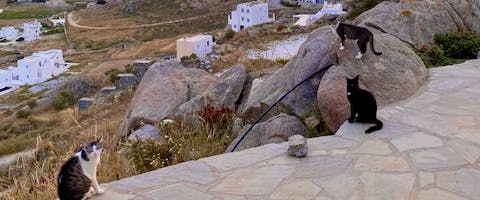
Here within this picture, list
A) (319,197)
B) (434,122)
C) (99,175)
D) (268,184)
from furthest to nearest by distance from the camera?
(434,122)
(99,175)
(268,184)
(319,197)

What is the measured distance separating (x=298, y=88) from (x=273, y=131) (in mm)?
854

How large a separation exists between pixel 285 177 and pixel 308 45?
2.90 metres

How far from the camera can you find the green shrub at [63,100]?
15859 mm

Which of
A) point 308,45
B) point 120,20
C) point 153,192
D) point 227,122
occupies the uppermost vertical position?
point 308,45

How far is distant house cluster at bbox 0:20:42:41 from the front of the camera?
5218cm

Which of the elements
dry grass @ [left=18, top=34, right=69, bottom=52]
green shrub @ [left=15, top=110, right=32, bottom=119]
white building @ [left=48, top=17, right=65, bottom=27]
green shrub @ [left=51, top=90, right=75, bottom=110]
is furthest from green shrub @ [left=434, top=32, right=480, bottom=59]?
white building @ [left=48, top=17, right=65, bottom=27]

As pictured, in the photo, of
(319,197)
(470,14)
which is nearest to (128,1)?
(470,14)

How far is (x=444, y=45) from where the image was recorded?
23.9ft

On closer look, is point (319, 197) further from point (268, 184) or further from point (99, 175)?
point (99, 175)

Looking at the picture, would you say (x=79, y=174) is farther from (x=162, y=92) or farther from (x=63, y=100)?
Answer: (x=63, y=100)

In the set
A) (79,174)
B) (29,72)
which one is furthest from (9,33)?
(79,174)

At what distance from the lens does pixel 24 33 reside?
173 ft

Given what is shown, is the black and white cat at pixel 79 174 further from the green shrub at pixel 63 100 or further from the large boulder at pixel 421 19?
the green shrub at pixel 63 100

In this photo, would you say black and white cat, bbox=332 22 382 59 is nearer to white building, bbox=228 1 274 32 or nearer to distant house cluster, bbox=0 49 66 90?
white building, bbox=228 1 274 32
